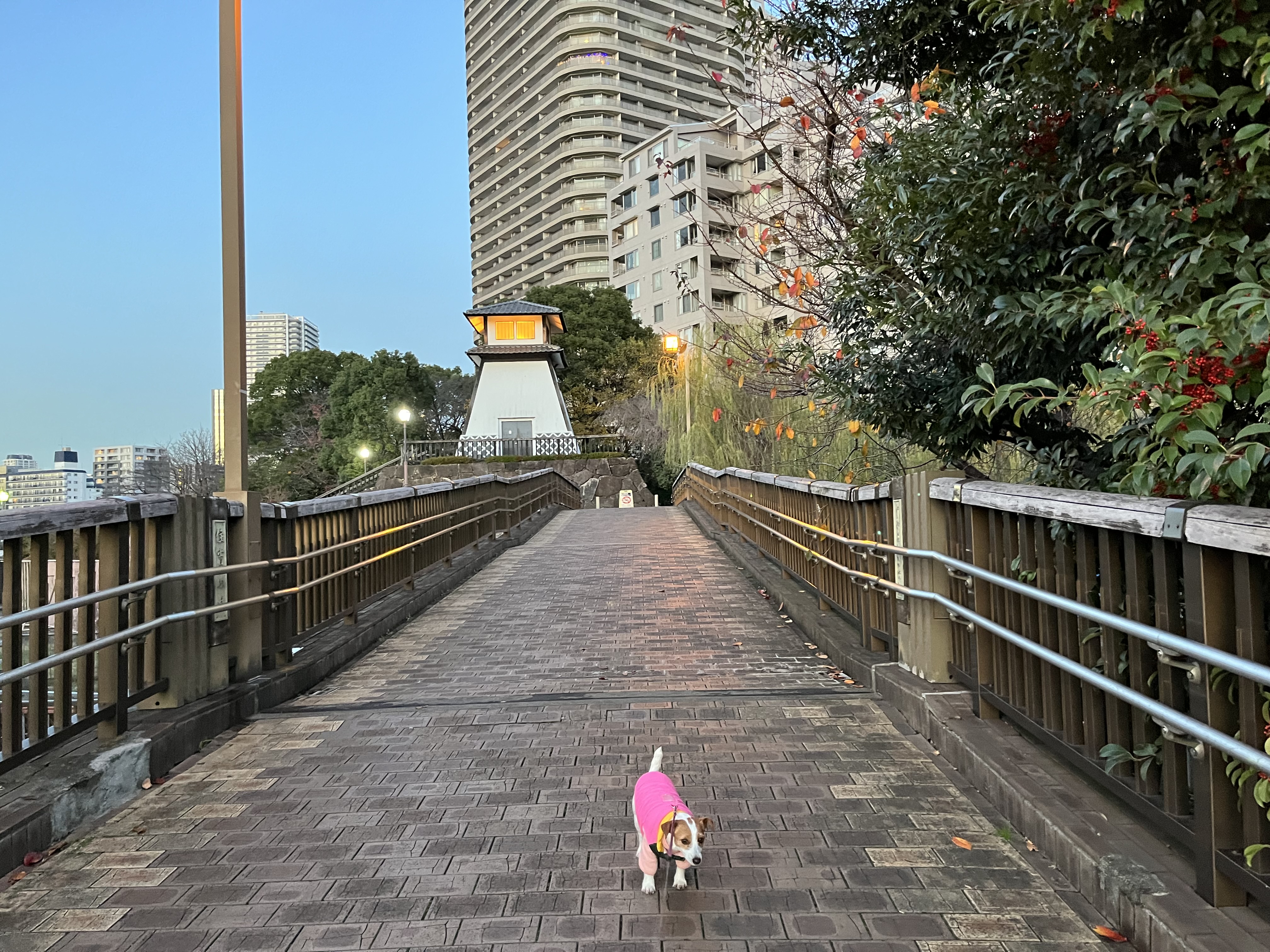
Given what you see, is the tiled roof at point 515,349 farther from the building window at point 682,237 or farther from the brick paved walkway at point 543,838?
the brick paved walkway at point 543,838

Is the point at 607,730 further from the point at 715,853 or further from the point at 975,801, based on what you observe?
the point at 975,801

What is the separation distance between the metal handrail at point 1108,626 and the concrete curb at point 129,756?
3.80m

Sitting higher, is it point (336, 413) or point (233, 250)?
point (336, 413)

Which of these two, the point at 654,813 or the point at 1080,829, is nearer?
the point at 654,813

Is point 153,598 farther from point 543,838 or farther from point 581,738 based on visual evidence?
point 543,838

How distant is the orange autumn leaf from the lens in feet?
8.45

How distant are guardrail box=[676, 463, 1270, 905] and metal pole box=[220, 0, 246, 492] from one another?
13.4ft

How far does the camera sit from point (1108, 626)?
2.81 m

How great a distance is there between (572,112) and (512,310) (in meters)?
57.4

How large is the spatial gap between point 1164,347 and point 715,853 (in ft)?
7.55

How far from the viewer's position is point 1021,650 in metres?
3.80

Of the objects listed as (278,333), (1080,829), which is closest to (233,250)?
(1080,829)

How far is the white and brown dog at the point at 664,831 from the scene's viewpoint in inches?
108

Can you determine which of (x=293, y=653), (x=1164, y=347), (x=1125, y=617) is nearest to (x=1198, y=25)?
(x=1164, y=347)
